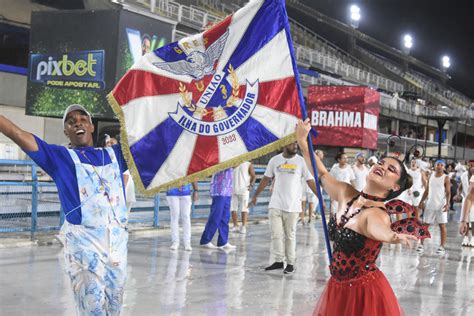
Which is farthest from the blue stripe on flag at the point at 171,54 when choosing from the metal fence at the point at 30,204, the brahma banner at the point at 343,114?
the brahma banner at the point at 343,114

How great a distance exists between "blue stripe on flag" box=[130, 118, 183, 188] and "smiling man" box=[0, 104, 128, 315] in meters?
0.83

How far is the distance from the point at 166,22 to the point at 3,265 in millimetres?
7511

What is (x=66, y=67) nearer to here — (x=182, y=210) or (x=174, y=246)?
(x=182, y=210)

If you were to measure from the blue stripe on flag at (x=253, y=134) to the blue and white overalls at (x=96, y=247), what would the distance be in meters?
1.39

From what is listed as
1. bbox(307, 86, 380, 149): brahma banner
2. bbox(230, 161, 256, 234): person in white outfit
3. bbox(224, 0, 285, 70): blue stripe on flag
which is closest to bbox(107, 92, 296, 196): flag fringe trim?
bbox(224, 0, 285, 70): blue stripe on flag

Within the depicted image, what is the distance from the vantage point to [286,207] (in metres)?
9.45

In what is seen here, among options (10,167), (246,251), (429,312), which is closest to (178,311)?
(429,312)

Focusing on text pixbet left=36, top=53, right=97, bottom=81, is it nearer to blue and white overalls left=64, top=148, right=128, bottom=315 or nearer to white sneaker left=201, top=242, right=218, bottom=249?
white sneaker left=201, top=242, right=218, bottom=249

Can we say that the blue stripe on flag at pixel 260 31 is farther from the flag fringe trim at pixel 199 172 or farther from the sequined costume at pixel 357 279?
the sequined costume at pixel 357 279

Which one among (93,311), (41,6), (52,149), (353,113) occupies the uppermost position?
(41,6)

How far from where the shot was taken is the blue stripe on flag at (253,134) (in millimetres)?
5141

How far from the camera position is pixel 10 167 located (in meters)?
13.4

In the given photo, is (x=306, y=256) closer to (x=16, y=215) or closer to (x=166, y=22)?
(x=16, y=215)

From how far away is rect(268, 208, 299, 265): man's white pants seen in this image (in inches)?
372
